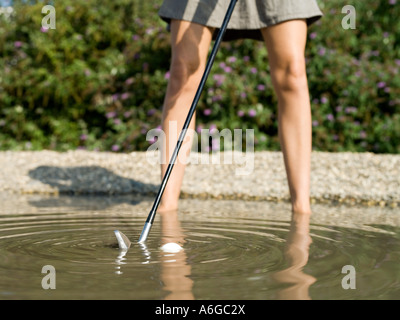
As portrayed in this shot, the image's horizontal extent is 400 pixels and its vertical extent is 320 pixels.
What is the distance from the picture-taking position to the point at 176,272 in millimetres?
1838

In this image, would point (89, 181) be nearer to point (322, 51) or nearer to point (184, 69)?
point (184, 69)

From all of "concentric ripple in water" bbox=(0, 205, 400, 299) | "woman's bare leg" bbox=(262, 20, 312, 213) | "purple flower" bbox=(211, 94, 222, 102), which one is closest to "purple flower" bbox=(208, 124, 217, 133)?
"purple flower" bbox=(211, 94, 222, 102)

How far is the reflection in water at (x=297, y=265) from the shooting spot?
5.28 feet

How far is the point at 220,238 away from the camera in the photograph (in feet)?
7.94

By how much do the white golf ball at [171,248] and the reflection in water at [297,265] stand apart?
14.8 inches

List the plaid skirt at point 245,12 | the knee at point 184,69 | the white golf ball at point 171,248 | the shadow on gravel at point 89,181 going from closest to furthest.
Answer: the white golf ball at point 171,248
the plaid skirt at point 245,12
the knee at point 184,69
the shadow on gravel at point 89,181

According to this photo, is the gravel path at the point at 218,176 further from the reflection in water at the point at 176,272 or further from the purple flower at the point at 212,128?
the reflection in water at the point at 176,272

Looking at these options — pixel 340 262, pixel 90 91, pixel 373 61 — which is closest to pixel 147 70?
pixel 90 91

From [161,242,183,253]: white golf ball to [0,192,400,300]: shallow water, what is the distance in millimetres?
33

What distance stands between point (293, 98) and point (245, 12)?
486 mm

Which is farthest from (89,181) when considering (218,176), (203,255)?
(203,255)

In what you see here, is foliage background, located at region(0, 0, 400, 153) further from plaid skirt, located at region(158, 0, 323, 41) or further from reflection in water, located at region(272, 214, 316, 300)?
reflection in water, located at region(272, 214, 316, 300)

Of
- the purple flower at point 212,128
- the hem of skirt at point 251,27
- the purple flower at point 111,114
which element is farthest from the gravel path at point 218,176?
the purple flower at point 111,114

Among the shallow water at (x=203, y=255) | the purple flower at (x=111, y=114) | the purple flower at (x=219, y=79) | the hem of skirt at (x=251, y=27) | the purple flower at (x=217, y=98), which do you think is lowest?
the shallow water at (x=203, y=255)
